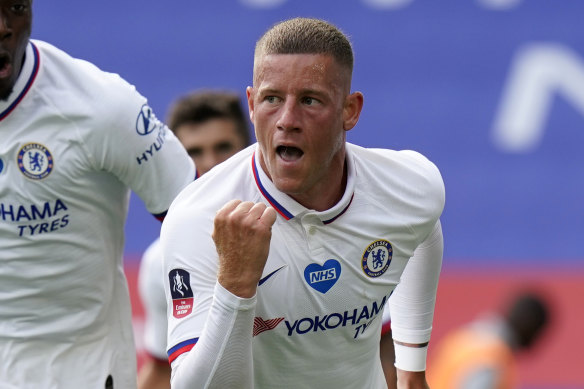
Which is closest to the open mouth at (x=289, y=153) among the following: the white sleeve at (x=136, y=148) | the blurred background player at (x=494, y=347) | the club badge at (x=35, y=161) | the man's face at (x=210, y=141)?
the white sleeve at (x=136, y=148)

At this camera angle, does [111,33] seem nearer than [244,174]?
No

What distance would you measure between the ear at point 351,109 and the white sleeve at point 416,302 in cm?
62

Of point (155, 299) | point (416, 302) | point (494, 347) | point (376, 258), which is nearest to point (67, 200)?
point (376, 258)

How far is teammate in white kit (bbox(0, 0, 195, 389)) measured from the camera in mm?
A: 3846

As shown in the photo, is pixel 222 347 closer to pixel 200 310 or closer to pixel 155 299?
pixel 200 310

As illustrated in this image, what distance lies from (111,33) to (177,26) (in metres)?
0.67

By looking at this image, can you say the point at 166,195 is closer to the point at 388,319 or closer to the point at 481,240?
the point at 388,319

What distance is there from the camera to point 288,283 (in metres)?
→ 3.38

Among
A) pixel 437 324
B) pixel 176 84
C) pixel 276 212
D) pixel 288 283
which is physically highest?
pixel 276 212

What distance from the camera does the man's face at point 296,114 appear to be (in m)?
3.23

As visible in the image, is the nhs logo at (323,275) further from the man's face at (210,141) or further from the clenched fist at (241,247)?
the man's face at (210,141)

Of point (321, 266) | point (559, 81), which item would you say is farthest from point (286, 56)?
point (559, 81)

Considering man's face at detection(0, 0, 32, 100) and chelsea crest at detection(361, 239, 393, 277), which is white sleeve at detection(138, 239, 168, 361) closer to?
man's face at detection(0, 0, 32, 100)

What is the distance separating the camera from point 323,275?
3.42 metres
